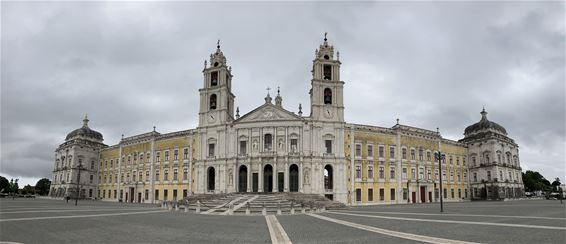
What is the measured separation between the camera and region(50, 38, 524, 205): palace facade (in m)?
49.6

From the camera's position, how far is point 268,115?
51156 mm

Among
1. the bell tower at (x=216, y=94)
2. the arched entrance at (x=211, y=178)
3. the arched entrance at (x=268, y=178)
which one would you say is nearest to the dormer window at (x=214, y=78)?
the bell tower at (x=216, y=94)

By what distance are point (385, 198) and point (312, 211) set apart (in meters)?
23.5

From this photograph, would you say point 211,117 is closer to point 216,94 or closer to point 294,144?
point 216,94

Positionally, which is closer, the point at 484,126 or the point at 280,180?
the point at 280,180

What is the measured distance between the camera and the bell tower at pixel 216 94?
53.4 m

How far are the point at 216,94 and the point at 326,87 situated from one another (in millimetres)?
15595

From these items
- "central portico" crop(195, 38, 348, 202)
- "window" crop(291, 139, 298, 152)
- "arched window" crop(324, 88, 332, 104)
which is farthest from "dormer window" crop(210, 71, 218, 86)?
"arched window" crop(324, 88, 332, 104)

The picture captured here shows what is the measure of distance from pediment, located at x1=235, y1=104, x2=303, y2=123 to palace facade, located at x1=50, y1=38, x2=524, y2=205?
0.13 m

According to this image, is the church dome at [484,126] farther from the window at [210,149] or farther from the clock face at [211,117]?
the window at [210,149]

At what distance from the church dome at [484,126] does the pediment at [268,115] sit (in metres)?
37.0

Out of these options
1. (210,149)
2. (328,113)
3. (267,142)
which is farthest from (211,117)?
(328,113)

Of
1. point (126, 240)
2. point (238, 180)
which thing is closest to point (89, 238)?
point (126, 240)

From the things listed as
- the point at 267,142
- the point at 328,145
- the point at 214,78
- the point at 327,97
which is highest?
the point at 214,78
